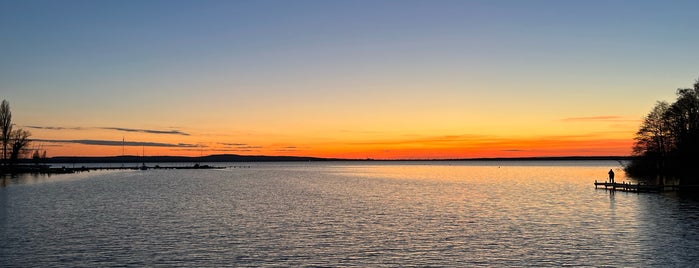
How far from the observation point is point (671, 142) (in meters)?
94.8

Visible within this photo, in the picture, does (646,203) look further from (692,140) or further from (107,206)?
(107,206)

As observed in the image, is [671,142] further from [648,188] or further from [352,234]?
[352,234]

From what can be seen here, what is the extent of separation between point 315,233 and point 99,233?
15.3m

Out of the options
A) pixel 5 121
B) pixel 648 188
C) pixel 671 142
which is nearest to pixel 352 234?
pixel 648 188

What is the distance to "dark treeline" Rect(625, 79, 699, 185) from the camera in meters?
79.8

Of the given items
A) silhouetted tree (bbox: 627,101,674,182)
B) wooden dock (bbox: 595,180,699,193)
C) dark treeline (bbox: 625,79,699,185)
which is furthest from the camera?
silhouetted tree (bbox: 627,101,674,182)

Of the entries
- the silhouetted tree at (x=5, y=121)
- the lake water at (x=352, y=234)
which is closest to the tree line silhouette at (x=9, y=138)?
the silhouetted tree at (x=5, y=121)

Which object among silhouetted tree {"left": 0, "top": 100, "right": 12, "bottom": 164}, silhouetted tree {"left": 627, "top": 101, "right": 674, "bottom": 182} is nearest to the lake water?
silhouetted tree {"left": 627, "top": 101, "right": 674, "bottom": 182}

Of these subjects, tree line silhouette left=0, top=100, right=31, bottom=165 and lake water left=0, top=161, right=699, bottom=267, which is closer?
lake water left=0, top=161, right=699, bottom=267

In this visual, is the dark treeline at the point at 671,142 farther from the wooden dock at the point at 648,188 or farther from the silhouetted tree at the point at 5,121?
the silhouetted tree at the point at 5,121

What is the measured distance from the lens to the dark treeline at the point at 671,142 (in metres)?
79.8

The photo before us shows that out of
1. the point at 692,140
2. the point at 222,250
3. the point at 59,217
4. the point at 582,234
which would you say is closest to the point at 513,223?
the point at 582,234

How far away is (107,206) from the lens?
5806 cm

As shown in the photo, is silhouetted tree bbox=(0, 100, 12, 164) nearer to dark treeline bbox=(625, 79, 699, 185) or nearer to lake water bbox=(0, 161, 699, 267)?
lake water bbox=(0, 161, 699, 267)
